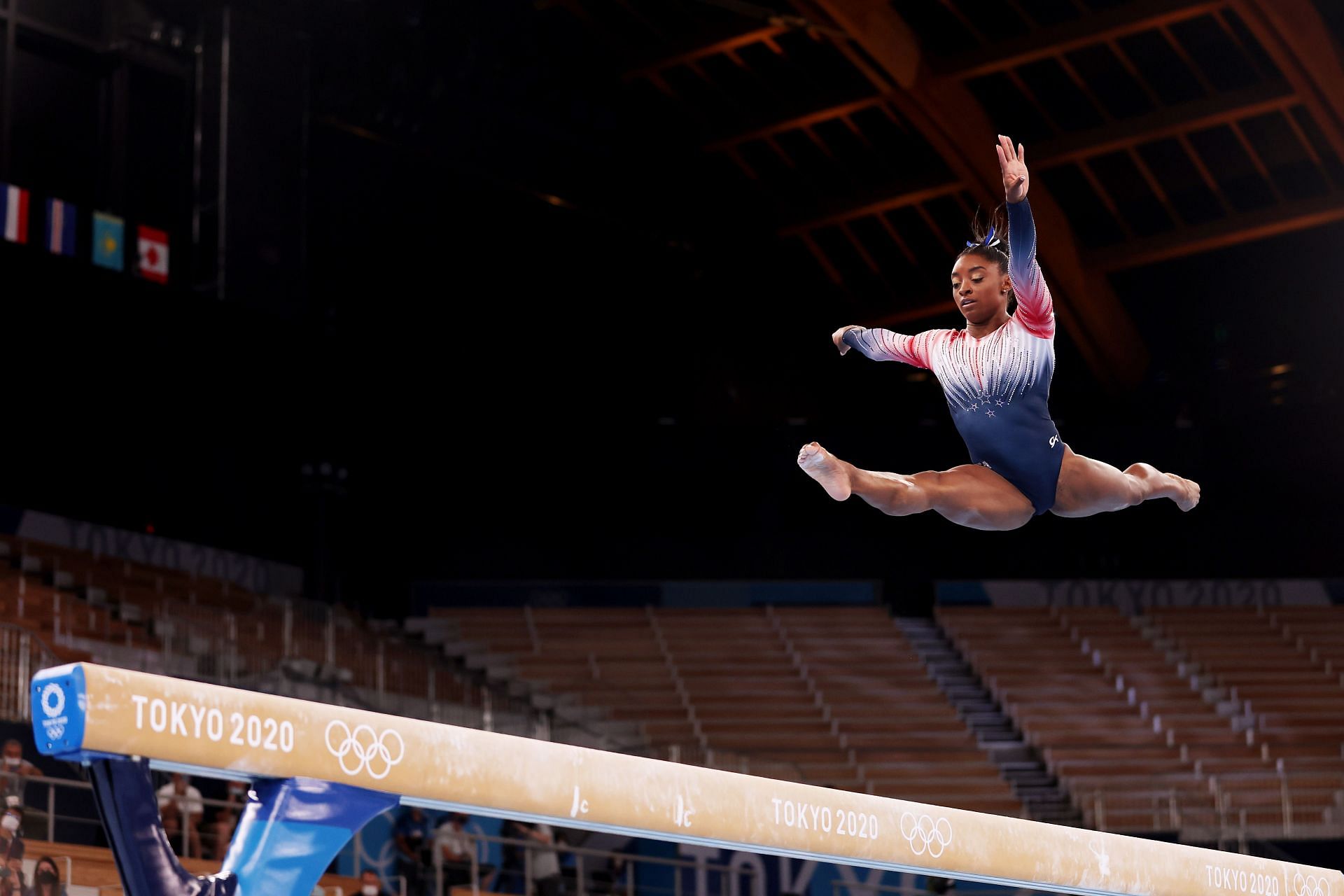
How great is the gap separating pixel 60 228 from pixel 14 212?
47cm

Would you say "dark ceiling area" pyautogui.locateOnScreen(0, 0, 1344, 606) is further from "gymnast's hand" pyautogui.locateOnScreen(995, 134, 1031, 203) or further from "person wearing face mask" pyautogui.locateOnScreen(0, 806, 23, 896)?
Answer: "gymnast's hand" pyautogui.locateOnScreen(995, 134, 1031, 203)

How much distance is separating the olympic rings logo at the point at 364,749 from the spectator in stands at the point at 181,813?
6285mm

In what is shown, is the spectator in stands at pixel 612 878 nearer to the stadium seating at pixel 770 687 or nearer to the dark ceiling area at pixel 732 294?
the stadium seating at pixel 770 687

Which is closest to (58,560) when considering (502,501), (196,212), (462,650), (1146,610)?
(196,212)

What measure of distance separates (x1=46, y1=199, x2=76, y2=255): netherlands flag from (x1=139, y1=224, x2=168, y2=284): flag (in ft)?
2.22

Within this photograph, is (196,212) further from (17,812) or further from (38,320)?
(17,812)

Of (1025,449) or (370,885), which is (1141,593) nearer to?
(370,885)

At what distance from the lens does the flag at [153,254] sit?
52.3 feet

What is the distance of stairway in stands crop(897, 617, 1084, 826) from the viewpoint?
17516 millimetres

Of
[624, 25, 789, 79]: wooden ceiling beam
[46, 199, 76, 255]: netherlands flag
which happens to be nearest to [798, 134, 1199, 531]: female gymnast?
[46, 199, 76, 255]: netherlands flag

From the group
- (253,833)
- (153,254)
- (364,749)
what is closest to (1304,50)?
(153,254)

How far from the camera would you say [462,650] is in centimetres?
2023

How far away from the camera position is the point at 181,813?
37.9ft

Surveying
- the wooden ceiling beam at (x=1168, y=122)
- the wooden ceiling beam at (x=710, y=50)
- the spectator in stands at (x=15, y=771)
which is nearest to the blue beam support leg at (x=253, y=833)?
the spectator in stands at (x=15, y=771)
